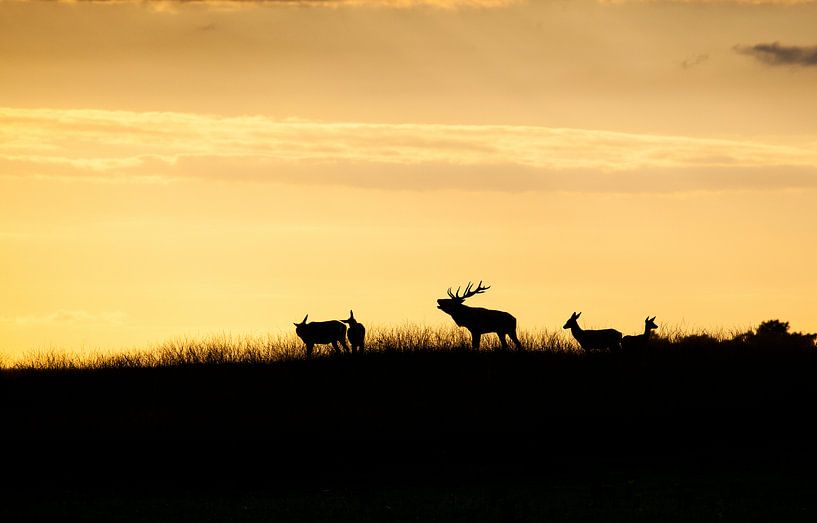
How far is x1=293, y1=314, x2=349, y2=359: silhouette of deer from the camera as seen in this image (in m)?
39.3

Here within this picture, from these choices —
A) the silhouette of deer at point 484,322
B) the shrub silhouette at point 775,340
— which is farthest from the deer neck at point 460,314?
the shrub silhouette at point 775,340

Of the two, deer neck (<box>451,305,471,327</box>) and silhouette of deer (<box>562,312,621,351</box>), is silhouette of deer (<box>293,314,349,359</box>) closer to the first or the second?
deer neck (<box>451,305,471,327</box>)

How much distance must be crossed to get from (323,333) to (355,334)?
109 centimetres

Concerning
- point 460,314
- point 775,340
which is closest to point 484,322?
point 460,314

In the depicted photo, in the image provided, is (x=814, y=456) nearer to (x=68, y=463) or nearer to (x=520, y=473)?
(x=520, y=473)

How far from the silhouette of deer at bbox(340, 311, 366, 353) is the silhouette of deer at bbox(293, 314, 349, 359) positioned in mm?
257

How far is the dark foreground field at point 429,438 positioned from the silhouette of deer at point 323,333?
80.2 inches

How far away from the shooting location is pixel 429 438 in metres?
27.8

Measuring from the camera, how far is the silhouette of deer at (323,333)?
1548 inches

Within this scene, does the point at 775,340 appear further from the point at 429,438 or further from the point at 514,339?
the point at 429,438

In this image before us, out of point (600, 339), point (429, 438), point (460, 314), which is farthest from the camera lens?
point (460, 314)

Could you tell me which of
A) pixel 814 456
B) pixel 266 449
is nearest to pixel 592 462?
pixel 814 456

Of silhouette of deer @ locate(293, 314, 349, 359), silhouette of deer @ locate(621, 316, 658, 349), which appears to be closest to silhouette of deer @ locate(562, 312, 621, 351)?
silhouette of deer @ locate(621, 316, 658, 349)

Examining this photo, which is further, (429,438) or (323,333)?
(323,333)
